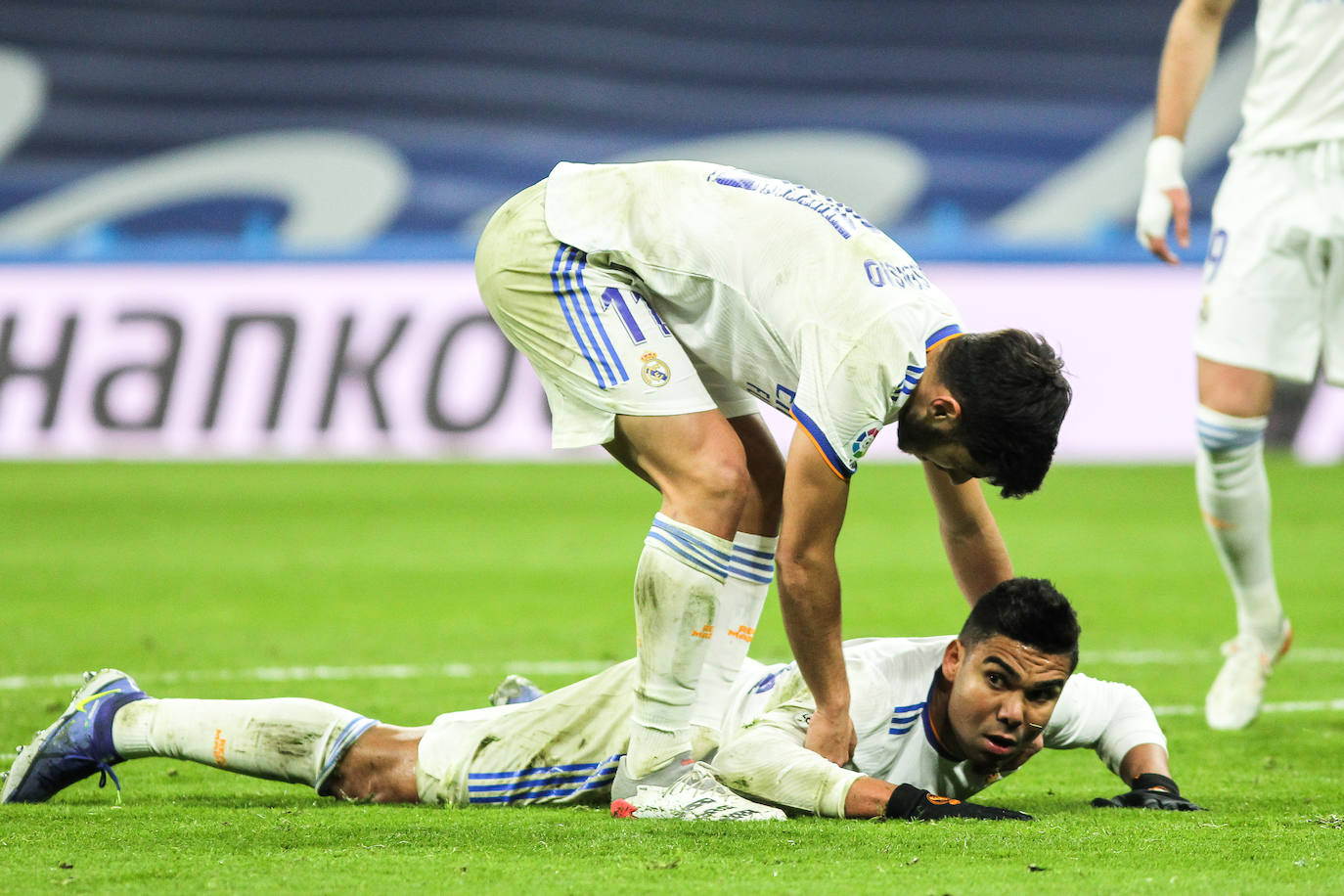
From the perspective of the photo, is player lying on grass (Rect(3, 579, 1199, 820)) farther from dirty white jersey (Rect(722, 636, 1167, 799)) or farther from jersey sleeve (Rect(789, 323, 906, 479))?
jersey sleeve (Rect(789, 323, 906, 479))

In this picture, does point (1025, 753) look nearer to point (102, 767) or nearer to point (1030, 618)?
point (1030, 618)

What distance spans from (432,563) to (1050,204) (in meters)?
13.7

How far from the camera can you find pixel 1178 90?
5.18 m

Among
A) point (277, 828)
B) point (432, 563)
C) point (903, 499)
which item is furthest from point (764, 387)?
point (903, 499)

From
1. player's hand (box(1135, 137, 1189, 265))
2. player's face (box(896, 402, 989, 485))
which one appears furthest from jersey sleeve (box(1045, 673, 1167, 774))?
player's hand (box(1135, 137, 1189, 265))

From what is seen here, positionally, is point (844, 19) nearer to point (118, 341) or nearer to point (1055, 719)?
point (118, 341)

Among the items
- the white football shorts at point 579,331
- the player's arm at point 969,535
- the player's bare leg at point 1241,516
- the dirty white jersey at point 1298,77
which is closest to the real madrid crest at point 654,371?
the white football shorts at point 579,331

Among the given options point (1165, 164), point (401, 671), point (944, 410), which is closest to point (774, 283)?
point (944, 410)

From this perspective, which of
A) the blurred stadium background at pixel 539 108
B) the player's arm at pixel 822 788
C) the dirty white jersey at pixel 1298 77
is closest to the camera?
the player's arm at pixel 822 788

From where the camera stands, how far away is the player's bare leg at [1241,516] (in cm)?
502

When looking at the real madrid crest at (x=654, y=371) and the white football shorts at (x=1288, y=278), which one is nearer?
the real madrid crest at (x=654, y=371)

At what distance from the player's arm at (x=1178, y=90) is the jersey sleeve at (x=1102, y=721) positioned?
1.62m

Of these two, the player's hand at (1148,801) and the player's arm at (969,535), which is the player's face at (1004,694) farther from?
the player's arm at (969,535)

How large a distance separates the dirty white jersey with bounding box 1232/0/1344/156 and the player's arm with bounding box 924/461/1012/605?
1.85 m
